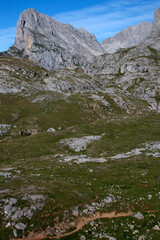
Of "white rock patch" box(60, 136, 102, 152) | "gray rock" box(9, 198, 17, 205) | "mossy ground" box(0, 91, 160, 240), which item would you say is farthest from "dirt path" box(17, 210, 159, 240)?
"white rock patch" box(60, 136, 102, 152)

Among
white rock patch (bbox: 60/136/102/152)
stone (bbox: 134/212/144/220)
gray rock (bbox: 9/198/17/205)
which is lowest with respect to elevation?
stone (bbox: 134/212/144/220)

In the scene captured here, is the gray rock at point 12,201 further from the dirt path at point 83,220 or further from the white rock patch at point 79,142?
the white rock patch at point 79,142

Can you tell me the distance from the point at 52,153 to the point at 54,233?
30620 millimetres

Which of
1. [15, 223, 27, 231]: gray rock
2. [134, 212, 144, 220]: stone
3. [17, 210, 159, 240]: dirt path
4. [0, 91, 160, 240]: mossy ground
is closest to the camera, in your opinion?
[17, 210, 159, 240]: dirt path

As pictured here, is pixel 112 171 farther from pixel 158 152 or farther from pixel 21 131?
pixel 21 131

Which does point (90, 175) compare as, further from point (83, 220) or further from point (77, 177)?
point (83, 220)

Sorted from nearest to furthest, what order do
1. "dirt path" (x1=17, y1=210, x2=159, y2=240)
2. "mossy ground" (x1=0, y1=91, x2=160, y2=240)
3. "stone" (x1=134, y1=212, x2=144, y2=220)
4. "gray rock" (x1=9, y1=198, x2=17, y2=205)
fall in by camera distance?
"dirt path" (x1=17, y1=210, x2=159, y2=240), "mossy ground" (x1=0, y1=91, x2=160, y2=240), "stone" (x1=134, y1=212, x2=144, y2=220), "gray rock" (x1=9, y1=198, x2=17, y2=205)

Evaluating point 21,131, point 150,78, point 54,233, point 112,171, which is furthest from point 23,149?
point 150,78

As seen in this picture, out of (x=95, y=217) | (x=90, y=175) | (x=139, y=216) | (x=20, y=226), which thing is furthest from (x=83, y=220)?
(x=90, y=175)

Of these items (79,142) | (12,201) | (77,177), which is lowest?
(77,177)

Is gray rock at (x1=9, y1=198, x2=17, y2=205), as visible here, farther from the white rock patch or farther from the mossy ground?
the white rock patch

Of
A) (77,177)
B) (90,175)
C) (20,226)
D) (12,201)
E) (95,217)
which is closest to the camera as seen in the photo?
(20,226)

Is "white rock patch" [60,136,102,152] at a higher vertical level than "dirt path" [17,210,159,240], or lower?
higher

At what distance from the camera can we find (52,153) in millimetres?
48094
